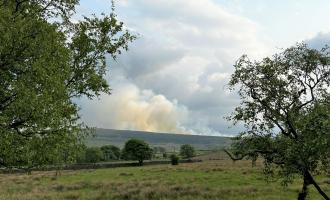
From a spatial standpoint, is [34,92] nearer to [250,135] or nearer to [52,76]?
[52,76]

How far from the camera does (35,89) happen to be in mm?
16453

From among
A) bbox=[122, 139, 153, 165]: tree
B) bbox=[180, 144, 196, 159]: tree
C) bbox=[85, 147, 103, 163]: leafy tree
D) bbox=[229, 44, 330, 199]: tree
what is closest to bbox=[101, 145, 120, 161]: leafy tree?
bbox=[85, 147, 103, 163]: leafy tree

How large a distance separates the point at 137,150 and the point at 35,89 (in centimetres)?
12734

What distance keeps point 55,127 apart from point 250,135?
1313cm

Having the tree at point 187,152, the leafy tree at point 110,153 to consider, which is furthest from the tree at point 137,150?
the leafy tree at point 110,153

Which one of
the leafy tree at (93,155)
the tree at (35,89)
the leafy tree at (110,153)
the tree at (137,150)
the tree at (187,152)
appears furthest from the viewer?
the leafy tree at (110,153)

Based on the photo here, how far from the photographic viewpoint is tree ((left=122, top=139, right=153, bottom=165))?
141 metres

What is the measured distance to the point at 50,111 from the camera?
16.2 metres

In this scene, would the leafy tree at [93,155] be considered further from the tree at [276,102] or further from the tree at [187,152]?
the tree at [276,102]

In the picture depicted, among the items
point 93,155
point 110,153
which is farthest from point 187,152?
point 93,155

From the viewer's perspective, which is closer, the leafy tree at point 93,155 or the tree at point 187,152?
the leafy tree at point 93,155

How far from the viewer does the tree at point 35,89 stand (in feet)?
51.7

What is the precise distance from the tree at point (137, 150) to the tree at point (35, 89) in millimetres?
121703

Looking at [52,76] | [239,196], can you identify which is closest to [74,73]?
[52,76]
